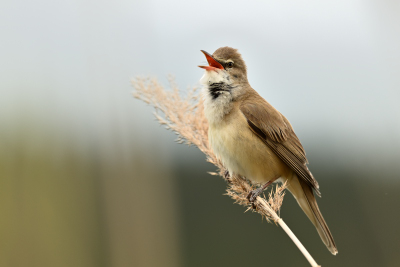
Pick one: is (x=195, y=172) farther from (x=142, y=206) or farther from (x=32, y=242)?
(x=32, y=242)

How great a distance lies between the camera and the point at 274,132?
2.66 meters

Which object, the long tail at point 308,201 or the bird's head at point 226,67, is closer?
the long tail at point 308,201

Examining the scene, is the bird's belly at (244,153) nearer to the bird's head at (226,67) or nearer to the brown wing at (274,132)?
the brown wing at (274,132)

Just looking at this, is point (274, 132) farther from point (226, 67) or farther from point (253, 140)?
point (226, 67)

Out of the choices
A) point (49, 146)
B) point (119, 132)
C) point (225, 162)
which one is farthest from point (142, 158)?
point (49, 146)

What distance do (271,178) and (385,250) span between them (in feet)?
3.53

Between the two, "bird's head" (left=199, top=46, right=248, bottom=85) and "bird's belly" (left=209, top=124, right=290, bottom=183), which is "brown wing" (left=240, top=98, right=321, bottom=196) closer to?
"bird's belly" (left=209, top=124, right=290, bottom=183)

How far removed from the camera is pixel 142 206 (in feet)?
10.2

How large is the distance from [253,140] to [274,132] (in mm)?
157

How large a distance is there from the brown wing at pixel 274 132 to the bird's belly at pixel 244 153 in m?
0.05

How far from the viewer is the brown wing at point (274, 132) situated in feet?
8.55

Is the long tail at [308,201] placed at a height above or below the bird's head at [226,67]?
below

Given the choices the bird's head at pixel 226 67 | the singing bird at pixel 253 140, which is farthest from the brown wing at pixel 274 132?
the bird's head at pixel 226 67

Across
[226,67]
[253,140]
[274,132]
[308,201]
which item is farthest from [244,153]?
[226,67]
